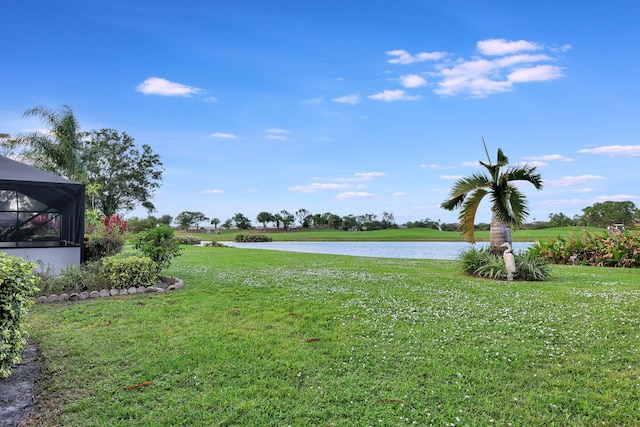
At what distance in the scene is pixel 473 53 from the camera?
13.1 m

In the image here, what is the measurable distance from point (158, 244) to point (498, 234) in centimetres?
953

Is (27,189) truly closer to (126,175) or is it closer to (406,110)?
(406,110)

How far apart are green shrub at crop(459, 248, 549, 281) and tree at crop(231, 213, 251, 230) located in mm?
48823

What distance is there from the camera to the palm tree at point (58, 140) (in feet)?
70.6

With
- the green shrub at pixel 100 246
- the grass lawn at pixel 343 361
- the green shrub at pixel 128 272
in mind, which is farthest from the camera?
the green shrub at pixel 100 246

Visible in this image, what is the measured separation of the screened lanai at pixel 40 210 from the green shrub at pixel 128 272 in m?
2.30

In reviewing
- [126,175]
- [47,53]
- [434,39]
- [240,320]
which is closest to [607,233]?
[434,39]

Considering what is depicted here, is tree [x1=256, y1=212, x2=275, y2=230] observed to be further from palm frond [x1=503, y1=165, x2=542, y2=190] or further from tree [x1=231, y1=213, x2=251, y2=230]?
palm frond [x1=503, y1=165, x2=542, y2=190]

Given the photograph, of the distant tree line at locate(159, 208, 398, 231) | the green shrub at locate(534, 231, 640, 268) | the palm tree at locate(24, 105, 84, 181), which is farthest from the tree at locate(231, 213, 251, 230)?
the green shrub at locate(534, 231, 640, 268)

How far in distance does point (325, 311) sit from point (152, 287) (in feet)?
14.9

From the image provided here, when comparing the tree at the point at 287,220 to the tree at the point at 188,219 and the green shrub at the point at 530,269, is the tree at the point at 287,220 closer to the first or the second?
the tree at the point at 188,219

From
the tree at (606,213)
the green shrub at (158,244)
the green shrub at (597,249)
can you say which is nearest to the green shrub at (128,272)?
the green shrub at (158,244)

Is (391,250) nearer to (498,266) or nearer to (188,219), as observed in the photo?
(498,266)

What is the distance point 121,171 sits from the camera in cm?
3784
